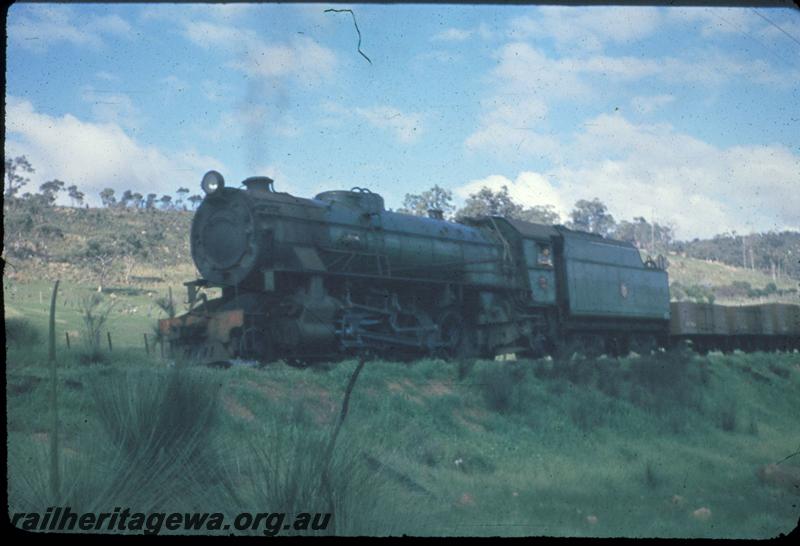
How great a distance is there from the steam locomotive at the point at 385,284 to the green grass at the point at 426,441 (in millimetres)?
1396

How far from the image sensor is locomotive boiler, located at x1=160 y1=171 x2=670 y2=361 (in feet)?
42.4

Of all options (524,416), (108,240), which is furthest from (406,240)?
(108,240)

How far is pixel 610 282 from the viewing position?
21906 mm

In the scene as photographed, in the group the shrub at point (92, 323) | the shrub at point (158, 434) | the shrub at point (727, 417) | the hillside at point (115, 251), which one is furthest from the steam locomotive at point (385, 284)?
the shrub at point (727, 417)

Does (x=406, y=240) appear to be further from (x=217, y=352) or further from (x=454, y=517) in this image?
(x=454, y=517)

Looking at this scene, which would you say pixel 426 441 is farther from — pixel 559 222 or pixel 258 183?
pixel 559 222

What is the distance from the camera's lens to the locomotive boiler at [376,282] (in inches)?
509

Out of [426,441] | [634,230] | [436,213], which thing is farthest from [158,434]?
[634,230]

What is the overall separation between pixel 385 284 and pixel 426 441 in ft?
19.9

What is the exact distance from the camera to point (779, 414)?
16.9 m

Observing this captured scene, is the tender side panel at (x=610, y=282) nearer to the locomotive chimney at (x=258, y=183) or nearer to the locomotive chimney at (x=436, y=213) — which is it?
the locomotive chimney at (x=436, y=213)

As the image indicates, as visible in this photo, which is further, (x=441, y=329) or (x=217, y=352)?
(x=441, y=329)

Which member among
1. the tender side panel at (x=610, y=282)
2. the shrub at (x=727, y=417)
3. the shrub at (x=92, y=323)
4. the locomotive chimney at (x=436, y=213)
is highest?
the locomotive chimney at (x=436, y=213)

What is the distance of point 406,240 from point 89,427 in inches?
436
